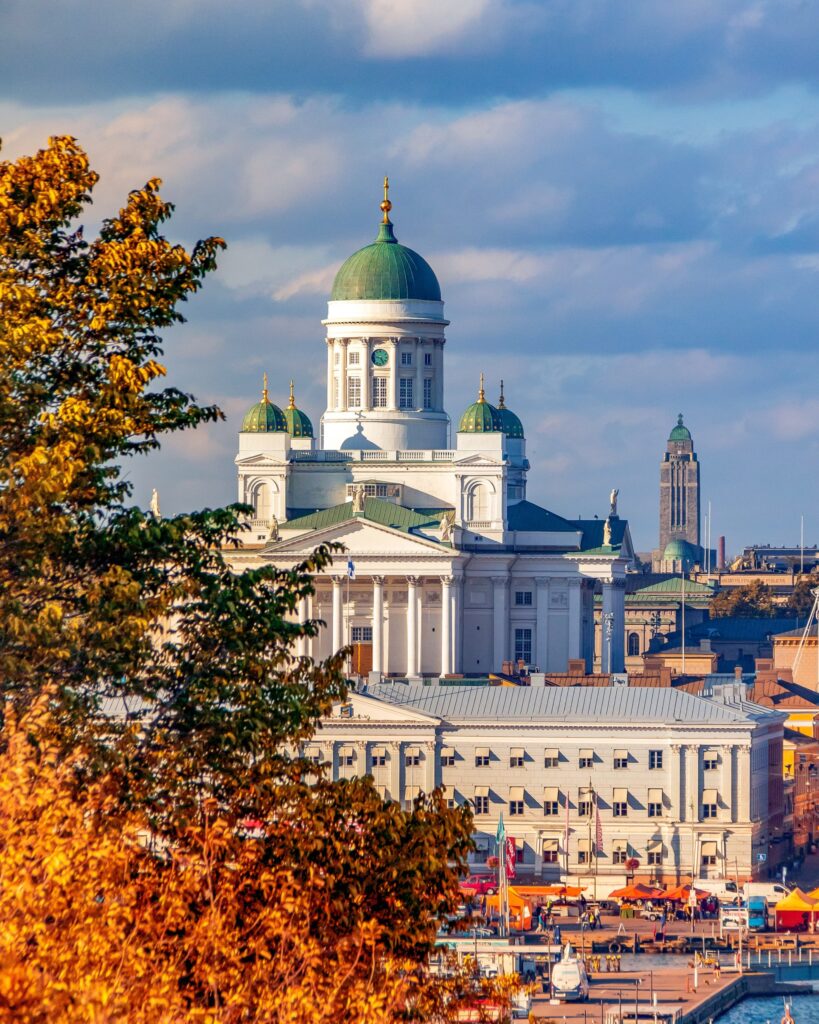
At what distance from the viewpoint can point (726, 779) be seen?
107m

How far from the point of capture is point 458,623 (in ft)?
509

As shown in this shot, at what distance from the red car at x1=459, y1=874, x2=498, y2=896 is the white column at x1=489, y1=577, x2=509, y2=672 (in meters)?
57.9

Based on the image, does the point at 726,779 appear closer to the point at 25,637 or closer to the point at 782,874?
the point at 782,874

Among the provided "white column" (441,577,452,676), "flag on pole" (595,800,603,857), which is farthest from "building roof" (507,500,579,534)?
"flag on pole" (595,800,603,857)

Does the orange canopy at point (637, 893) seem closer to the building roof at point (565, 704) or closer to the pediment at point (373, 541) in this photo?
the building roof at point (565, 704)

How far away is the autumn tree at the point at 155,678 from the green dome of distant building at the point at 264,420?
126487mm

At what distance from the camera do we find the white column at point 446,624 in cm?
15262

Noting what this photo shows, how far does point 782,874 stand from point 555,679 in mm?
25325

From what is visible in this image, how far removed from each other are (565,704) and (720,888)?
1310 cm

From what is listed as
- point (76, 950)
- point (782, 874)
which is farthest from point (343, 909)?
point (782, 874)

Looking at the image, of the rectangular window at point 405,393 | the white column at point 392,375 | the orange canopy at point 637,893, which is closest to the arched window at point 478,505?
the white column at point 392,375

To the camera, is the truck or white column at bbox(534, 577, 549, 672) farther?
white column at bbox(534, 577, 549, 672)

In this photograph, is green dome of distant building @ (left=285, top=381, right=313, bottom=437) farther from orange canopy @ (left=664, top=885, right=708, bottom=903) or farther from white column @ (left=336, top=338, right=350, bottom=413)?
orange canopy @ (left=664, top=885, right=708, bottom=903)

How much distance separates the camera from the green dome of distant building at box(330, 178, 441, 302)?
557ft
